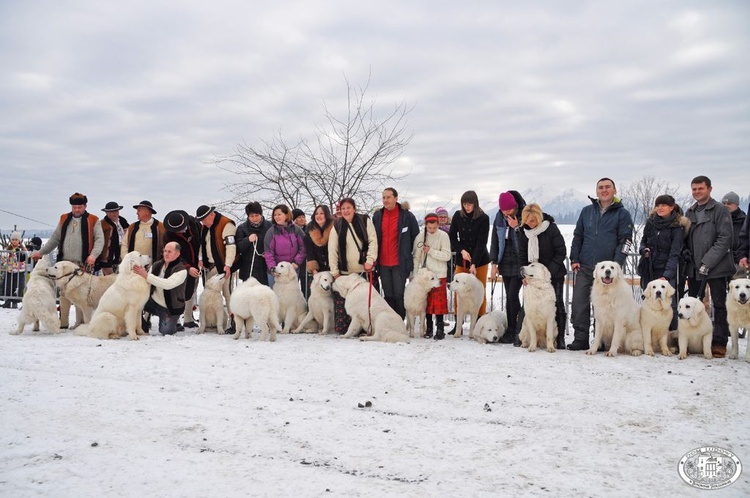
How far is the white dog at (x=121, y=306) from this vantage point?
688cm

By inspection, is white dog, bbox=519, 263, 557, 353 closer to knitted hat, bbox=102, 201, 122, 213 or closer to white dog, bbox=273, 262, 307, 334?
white dog, bbox=273, 262, 307, 334

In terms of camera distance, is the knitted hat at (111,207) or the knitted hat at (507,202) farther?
the knitted hat at (111,207)

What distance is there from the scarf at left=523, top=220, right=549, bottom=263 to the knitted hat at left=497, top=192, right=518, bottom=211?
45cm

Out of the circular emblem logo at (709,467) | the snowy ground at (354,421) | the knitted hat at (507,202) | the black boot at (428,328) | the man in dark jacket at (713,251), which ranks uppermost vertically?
the knitted hat at (507,202)

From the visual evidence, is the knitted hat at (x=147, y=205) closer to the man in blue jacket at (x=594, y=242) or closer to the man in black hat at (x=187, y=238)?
the man in black hat at (x=187, y=238)

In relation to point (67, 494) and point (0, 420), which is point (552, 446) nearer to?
point (67, 494)

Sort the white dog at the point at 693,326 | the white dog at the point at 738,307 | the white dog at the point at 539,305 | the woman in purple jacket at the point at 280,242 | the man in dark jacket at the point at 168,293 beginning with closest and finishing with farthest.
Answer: the white dog at the point at 738,307 → the white dog at the point at 693,326 → the white dog at the point at 539,305 → the man in dark jacket at the point at 168,293 → the woman in purple jacket at the point at 280,242

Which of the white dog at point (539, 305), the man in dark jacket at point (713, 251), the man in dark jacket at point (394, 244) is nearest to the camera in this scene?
the man in dark jacket at point (713, 251)

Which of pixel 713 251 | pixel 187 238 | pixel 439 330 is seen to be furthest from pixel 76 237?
pixel 713 251

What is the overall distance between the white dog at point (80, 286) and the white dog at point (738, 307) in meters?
8.16

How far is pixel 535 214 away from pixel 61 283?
666 cm

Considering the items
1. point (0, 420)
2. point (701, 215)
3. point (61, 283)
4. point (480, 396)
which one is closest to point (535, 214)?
point (701, 215)

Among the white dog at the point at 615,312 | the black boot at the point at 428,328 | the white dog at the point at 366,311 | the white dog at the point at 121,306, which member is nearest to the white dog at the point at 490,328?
the black boot at the point at 428,328

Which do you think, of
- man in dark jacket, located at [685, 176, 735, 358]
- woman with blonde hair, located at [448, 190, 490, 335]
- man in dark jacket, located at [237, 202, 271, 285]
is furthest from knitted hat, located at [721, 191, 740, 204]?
man in dark jacket, located at [237, 202, 271, 285]
